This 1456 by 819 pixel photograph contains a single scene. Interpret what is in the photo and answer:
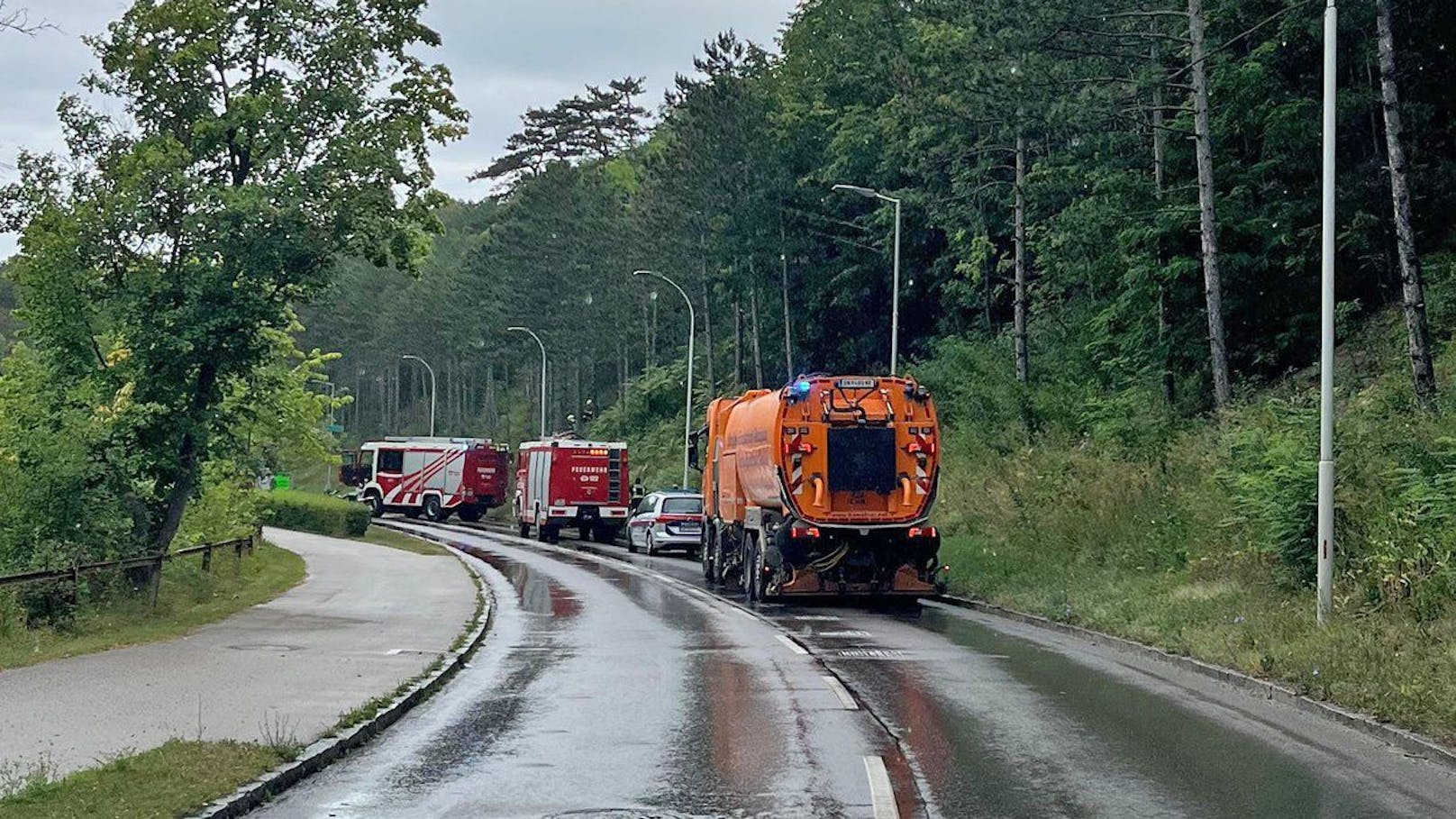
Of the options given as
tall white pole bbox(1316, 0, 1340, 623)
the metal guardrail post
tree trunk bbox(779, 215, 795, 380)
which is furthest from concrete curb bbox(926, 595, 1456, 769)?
tree trunk bbox(779, 215, 795, 380)

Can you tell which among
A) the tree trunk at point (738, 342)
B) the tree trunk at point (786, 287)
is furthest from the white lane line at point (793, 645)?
the tree trunk at point (738, 342)

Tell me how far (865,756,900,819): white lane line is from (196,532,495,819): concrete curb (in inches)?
141

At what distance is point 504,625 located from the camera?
73.0ft

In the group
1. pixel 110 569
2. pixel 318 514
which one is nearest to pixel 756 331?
pixel 318 514

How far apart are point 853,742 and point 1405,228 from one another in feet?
50.5

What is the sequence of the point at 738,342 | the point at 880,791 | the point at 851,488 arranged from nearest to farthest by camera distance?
the point at 880,791, the point at 851,488, the point at 738,342

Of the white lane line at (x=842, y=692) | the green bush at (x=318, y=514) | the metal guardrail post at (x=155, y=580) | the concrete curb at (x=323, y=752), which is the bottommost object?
the concrete curb at (x=323, y=752)

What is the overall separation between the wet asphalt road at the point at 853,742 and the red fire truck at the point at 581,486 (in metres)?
31.1

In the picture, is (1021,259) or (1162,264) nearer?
(1162,264)

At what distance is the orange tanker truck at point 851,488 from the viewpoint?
24.4 metres

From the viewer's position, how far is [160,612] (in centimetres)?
2145

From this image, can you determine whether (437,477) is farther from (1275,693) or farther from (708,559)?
(1275,693)

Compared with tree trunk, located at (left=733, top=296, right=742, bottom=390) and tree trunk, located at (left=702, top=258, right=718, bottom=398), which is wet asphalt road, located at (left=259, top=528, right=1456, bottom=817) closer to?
tree trunk, located at (left=733, top=296, right=742, bottom=390)

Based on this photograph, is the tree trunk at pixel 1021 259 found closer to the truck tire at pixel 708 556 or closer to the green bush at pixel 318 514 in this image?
the truck tire at pixel 708 556
